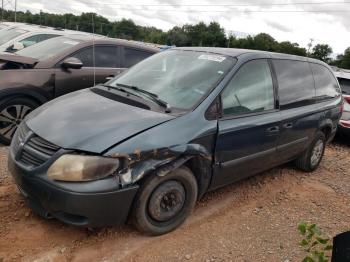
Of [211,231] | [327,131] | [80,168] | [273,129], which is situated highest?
[273,129]

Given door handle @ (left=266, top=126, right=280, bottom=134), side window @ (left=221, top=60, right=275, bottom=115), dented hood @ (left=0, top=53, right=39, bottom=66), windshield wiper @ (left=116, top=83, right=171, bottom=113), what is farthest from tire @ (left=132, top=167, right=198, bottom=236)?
dented hood @ (left=0, top=53, right=39, bottom=66)

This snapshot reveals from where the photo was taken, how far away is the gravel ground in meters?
3.19

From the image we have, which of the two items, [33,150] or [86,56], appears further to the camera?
[86,56]

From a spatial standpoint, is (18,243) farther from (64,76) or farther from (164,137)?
(64,76)

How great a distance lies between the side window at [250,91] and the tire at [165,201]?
0.82 meters

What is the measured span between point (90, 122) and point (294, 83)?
278 centimetres

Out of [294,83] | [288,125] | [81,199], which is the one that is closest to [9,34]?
[294,83]

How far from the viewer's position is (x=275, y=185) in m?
5.16

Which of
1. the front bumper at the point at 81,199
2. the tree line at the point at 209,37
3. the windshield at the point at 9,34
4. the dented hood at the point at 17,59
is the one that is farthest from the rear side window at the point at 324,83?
the tree line at the point at 209,37

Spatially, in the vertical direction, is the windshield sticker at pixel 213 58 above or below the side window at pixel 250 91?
above

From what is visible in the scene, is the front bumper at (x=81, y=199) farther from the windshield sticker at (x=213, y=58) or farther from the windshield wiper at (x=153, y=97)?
the windshield sticker at (x=213, y=58)

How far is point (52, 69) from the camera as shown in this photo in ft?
18.8

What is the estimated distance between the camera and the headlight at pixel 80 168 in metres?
2.93

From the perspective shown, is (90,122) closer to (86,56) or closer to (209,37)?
(86,56)
